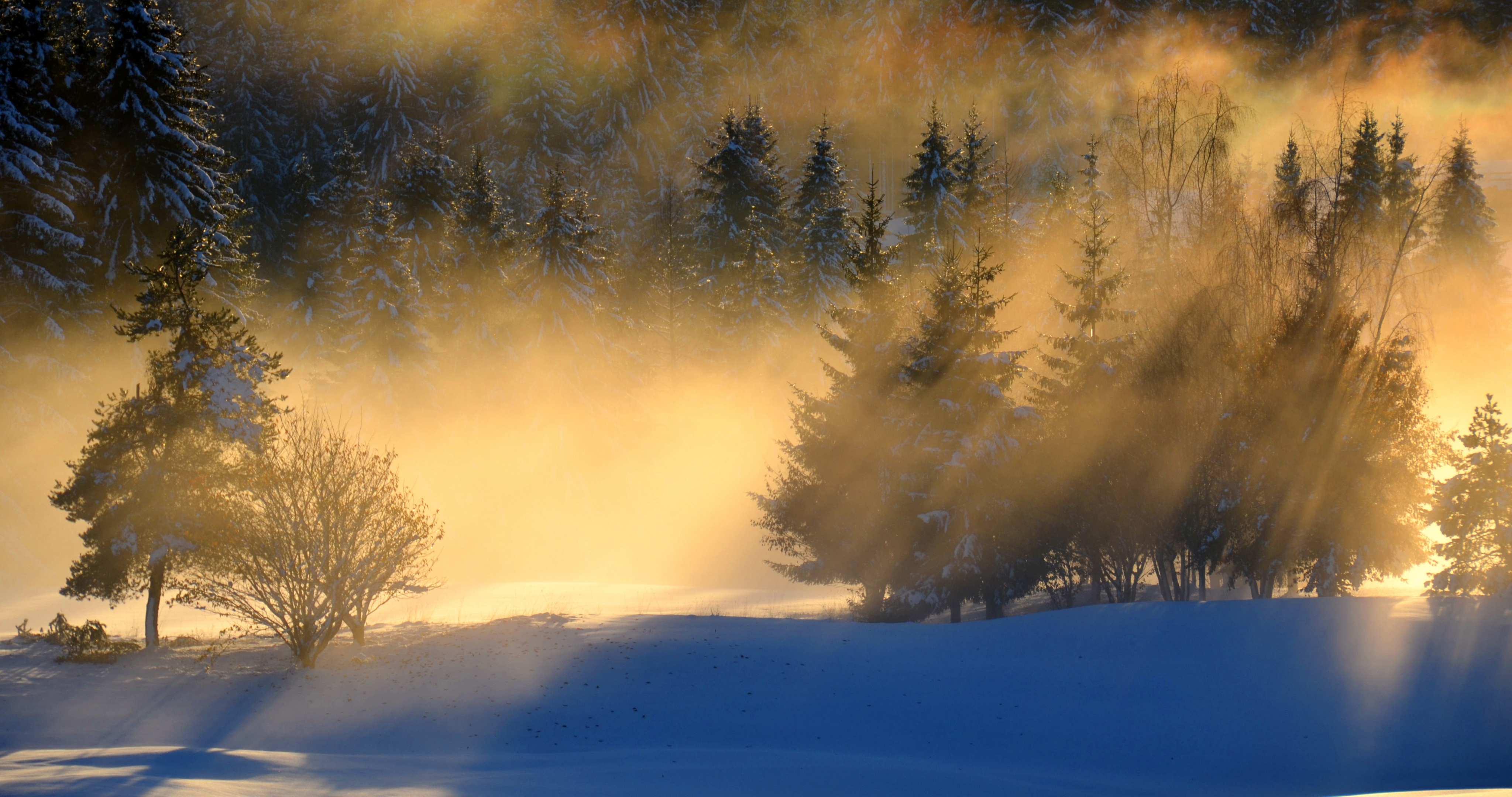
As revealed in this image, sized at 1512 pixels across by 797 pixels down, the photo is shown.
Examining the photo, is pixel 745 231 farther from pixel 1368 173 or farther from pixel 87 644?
pixel 87 644

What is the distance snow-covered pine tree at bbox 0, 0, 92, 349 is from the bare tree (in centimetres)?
1861

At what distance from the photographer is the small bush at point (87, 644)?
15.8 metres

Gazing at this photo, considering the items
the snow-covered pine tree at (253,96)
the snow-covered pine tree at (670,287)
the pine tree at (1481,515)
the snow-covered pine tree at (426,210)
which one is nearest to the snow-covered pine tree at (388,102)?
the snow-covered pine tree at (253,96)

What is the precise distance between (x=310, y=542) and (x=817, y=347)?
1120 inches

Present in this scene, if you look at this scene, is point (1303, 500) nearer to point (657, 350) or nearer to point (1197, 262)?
point (1197, 262)

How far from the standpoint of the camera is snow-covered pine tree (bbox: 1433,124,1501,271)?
46.0 m

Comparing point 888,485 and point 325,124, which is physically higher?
point 325,124

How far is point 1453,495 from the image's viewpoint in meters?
16.5

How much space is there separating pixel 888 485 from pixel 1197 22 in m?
121

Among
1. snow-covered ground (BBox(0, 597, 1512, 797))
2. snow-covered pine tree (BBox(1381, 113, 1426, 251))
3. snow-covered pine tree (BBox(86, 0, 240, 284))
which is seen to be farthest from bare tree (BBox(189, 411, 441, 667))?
snow-covered pine tree (BBox(1381, 113, 1426, 251))

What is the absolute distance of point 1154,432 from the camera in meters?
20.3

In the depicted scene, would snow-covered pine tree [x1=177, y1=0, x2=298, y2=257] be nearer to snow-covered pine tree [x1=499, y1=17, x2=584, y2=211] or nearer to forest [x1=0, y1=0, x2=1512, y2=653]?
forest [x1=0, y1=0, x2=1512, y2=653]

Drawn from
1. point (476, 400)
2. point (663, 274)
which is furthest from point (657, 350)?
point (476, 400)

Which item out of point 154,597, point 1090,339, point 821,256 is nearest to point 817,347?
point 821,256
